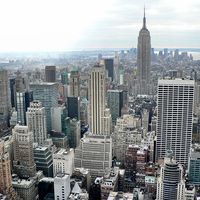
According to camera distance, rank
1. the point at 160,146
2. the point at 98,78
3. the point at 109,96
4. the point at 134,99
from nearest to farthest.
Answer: the point at 160,146 < the point at 98,78 < the point at 109,96 < the point at 134,99

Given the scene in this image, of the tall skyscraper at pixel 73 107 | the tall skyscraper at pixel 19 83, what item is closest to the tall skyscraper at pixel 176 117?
the tall skyscraper at pixel 73 107

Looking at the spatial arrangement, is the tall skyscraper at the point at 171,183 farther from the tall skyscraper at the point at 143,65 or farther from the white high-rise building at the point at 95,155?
the tall skyscraper at the point at 143,65

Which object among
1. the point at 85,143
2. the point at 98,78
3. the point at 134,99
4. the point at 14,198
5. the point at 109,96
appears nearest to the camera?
the point at 14,198

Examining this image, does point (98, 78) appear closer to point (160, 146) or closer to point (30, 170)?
point (160, 146)

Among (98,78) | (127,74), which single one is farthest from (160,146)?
(127,74)

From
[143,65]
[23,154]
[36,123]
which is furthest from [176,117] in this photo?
[143,65]

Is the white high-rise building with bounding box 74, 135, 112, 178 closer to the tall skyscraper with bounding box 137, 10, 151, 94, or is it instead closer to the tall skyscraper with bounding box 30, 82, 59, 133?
the tall skyscraper with bounding box 30, 82, 59, 133
